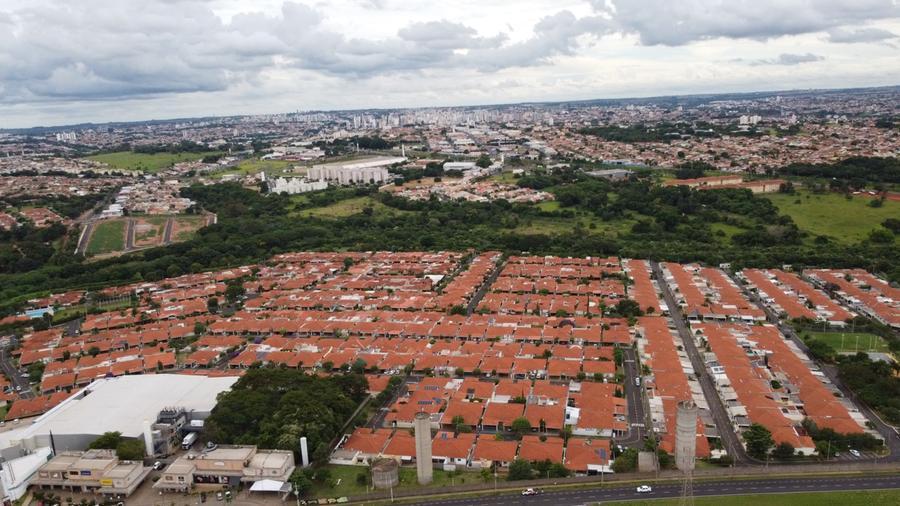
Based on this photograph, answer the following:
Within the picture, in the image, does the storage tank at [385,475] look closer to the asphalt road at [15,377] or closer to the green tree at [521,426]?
the green tree at [521,426]

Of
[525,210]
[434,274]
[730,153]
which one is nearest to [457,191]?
[525,210]

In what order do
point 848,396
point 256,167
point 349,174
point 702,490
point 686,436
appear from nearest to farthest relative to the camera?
point 702,490
point 686,436
point 848,396
point 349,174
point 256,167

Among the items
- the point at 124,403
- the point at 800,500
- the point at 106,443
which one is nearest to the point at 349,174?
the point at 124,403

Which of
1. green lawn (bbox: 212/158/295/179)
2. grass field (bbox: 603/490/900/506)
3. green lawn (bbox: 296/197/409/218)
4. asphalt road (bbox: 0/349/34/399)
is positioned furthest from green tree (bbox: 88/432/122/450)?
green lawn (bbox: 212/158/295/179)

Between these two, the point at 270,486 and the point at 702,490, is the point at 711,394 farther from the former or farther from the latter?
the point at 270,486

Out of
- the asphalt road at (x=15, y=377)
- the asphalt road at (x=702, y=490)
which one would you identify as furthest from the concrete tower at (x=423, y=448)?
the asphalt road at (x=15, y=377)

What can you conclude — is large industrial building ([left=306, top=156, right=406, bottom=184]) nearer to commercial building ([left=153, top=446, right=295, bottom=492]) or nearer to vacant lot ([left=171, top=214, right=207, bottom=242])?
vacant lot ([left=171, top=214, right=207, bottom=242])
